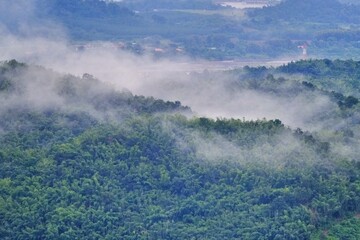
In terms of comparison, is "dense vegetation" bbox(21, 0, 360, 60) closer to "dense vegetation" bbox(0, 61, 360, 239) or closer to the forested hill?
the forested hill

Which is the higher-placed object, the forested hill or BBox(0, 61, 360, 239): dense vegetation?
the forested hill

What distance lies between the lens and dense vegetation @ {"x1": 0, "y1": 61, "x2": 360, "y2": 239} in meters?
34.7

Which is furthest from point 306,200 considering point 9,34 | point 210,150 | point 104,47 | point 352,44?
point 352,44

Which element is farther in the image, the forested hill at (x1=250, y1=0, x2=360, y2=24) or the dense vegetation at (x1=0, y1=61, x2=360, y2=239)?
the forested hill at (x1=250, y1=0, x2=360, y2=24)

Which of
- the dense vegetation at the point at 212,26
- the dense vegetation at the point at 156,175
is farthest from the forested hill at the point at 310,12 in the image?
the dense vegetation at the point at 156,175

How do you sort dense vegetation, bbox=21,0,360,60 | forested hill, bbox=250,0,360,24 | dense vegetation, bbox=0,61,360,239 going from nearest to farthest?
dense vegetation, bbox=0,61,360,239 → dense vegetation, bbox=21,0,360,60 → forested hill, bbox=250,0,360,24

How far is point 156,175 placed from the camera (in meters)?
37.8

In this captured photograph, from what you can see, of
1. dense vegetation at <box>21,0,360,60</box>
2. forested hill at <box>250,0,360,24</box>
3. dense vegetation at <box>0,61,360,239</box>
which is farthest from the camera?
forested hill at <box>250,0,360,24</box>

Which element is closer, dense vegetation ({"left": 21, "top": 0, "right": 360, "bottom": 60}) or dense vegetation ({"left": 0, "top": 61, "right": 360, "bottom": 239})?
dense vegetation ({"left": 0, "top": 61, "right": 360, "bottom": 239})

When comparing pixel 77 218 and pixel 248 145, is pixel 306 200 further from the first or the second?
pixel 77 218

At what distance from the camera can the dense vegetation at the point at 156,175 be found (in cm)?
3472

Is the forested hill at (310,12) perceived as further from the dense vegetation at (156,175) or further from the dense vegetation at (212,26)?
the dense vegetation at (156,175)

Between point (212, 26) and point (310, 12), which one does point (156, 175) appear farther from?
point (310, 12)

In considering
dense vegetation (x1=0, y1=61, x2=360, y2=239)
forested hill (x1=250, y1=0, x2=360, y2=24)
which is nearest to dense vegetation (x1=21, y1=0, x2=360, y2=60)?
forested hill (x1=250, y1=0, x2=360, y2=24)
